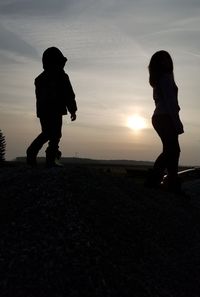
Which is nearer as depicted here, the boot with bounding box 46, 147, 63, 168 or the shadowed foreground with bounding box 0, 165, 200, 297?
the shadowed foreground with bounding box 0, 165, 200, 297

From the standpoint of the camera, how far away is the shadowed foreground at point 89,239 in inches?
241

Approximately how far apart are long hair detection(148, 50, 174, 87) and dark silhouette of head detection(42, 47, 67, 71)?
170 cm

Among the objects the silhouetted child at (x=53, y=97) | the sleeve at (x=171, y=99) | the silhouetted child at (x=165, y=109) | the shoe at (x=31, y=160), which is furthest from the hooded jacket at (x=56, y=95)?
the sleeve at (x=171, y=99)

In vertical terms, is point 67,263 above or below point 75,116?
below

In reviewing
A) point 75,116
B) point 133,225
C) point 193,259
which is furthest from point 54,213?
point 75,116

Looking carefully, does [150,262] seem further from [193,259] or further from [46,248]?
[46,248]

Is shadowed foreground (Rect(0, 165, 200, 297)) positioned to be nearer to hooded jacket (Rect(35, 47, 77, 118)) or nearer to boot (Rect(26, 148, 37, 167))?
boot (Rect(26, 148, 37, 167))

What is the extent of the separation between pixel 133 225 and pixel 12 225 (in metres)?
1.88

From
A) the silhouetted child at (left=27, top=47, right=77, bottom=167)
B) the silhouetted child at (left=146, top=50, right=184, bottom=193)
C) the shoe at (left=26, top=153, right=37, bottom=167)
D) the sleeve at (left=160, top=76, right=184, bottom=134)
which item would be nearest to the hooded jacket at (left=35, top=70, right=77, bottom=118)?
the silhouetted child at (left=27, top=47, right=77, bottom=167)

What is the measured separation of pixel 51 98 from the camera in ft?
34.0

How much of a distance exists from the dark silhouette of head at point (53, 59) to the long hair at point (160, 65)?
1.70 metres

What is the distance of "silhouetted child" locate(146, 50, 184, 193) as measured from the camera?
1004cm

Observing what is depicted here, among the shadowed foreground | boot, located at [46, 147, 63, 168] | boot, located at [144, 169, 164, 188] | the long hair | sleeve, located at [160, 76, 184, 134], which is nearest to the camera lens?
the shadowed foreground

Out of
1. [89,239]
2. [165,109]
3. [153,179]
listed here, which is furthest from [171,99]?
[89,239]
